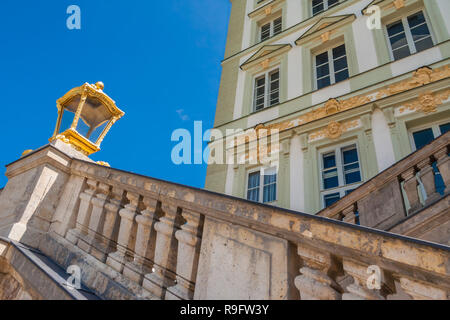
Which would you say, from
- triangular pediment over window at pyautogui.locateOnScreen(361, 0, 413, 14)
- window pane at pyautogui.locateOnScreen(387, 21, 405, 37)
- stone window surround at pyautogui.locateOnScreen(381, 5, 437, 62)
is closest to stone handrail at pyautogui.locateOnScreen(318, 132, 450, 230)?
stone window surround at pyautogui.locateOnScreen(381, 5, 437, 62)

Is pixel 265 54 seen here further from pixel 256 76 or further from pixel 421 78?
pixel 421 78

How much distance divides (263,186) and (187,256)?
21.5 ft

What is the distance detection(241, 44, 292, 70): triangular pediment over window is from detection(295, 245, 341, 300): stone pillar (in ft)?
32.4

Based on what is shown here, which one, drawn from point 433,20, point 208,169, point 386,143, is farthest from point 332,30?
point 208,169

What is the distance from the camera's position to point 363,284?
5.46ft

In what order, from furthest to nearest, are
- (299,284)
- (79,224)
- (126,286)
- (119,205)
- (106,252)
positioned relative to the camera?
1. (79,224)
2. (119,205)
3. (106,252)
4. (126,286)
5. (299,284)

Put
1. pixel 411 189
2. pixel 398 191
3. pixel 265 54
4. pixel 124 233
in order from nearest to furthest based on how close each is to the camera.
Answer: pixel 124 233, pixel 411 189, pixel 398 191, pixel 265 54

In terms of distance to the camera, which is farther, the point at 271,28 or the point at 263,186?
the point at 271,28

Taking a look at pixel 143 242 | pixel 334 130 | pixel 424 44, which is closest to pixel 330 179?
pixel 334 130

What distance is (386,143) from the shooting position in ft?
23.2

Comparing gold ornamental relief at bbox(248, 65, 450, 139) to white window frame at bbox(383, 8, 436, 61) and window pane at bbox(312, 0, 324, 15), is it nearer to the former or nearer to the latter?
white window frame at bbox(383, 8, 436, 61)

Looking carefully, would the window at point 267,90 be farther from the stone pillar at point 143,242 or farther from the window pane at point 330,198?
the stone pillar at point 143,242

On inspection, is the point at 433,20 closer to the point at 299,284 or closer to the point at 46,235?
the point at 299,284
